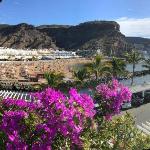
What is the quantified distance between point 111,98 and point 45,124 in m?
2.43

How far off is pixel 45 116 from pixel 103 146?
206cm

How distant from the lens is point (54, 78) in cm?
5844

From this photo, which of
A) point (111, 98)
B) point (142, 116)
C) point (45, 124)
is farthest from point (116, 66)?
point (45, 124)

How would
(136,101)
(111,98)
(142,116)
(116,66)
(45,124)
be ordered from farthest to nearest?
(116,66)
(136,101)
(142,116)
(111,98)
(45,124)

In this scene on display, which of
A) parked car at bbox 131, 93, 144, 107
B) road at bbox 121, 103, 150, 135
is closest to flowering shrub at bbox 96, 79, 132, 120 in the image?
road at bbox 121, 103, 150, 135

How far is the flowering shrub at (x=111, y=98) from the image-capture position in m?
11.2

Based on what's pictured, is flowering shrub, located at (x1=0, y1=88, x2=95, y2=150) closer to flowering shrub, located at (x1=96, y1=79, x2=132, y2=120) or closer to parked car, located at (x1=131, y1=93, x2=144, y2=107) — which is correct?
flowering shrub, located at (x1=96, y1=79, x2=132, y2=120)

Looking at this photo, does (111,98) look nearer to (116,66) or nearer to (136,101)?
(136,101)

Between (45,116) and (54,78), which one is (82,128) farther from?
(54,78)

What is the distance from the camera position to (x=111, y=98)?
36.9 ft

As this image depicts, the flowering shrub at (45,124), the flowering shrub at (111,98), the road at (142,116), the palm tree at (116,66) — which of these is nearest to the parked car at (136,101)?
the road at (142,116)

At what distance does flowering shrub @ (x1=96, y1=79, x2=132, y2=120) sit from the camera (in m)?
11.2

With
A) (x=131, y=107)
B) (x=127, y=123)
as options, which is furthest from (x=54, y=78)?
(x=127, y=123)

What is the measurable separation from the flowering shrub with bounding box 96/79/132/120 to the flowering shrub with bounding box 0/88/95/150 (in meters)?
1.39
